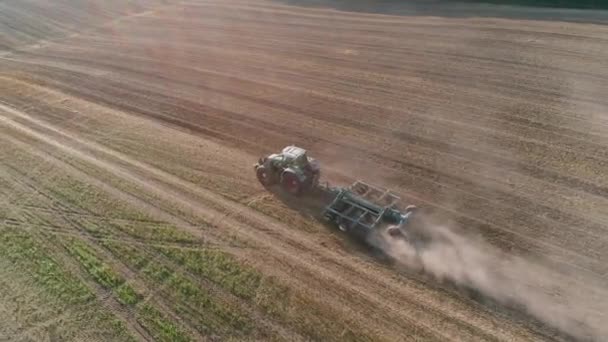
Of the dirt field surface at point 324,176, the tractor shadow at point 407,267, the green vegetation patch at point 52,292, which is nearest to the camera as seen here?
the tractor shadow at point 407,267

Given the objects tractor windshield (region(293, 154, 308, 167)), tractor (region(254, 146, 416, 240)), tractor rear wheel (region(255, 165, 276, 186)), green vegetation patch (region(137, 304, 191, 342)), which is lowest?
green vegetation patch (region(137, 304, 191, 342))

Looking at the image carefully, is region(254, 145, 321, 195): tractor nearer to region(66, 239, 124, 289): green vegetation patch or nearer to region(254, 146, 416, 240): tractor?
region(254, 146, 416, 240): tractor

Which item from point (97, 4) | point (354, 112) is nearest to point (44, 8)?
point (97, 4)

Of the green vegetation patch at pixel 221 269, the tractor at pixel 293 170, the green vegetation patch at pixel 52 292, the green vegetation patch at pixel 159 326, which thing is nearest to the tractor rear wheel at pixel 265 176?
the tractor at pixel 293 170

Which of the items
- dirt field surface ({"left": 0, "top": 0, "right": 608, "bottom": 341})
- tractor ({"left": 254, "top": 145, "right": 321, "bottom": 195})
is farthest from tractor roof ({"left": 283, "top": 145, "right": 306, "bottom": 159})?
dirt field surface ({"left": 0, "top": 0, "right": 608, "bottom": 341})

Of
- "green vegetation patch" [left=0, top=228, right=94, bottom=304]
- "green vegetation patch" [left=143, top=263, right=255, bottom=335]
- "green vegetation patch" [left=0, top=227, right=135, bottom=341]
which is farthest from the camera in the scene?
"green vegetation patch" [left=0, top=228, right=94, bottom=304]

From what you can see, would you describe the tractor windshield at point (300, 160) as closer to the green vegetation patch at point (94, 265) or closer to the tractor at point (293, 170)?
the tractor at point (293, 170)

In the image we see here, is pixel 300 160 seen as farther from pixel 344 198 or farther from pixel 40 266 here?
pixel 40 266

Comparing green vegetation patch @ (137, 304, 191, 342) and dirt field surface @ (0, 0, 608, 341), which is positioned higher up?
dirt field surface @ (0, 0, 608, 341)
